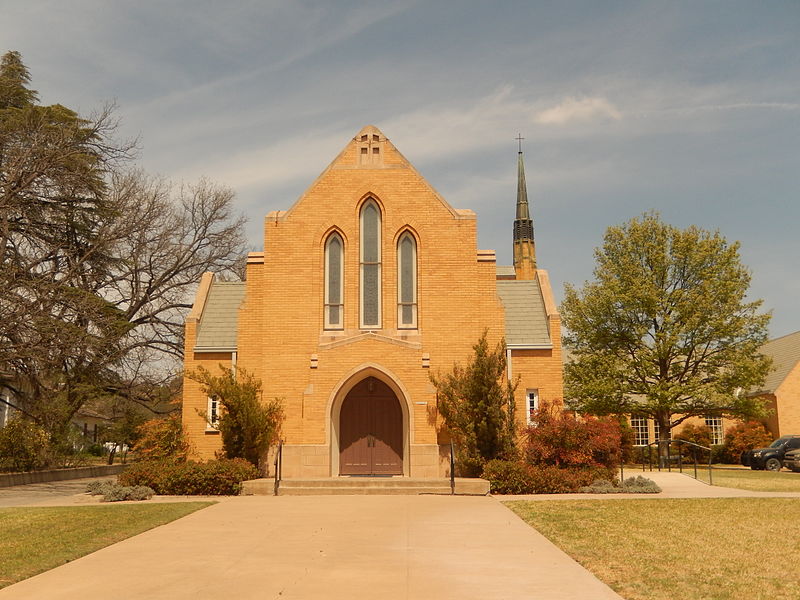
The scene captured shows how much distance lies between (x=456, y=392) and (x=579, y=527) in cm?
838

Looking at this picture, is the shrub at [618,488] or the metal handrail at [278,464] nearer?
the shrub at [618,488]

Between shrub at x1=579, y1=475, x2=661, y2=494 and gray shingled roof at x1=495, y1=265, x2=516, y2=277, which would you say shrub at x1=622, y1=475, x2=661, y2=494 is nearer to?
shrub at x1=579, y1=475, x2=661, y2=494

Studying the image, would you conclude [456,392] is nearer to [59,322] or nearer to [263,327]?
[263,327]

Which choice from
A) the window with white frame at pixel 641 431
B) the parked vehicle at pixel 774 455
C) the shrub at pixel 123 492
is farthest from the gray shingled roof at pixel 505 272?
the shrub at pixel 123 492

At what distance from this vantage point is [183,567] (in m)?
9.88

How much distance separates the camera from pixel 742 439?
39.8 meters

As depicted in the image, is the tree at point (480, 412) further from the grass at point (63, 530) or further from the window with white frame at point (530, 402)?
the grass at point (63, 530)

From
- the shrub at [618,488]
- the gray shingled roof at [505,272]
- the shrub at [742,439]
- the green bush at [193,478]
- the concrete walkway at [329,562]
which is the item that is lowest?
the concrete walkway at [329,562]

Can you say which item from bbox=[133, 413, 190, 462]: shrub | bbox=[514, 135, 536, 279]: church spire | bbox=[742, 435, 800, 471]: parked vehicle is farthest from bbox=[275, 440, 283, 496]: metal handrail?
bbox=[514, 135, 536, 279]: church spire

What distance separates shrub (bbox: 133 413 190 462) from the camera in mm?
22391

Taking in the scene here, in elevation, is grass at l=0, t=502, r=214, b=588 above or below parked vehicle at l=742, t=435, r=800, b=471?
below

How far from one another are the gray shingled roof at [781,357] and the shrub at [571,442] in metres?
22.3

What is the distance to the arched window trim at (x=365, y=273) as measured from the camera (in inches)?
911

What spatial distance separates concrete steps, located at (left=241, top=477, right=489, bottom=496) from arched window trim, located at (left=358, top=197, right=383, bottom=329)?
194 inches
